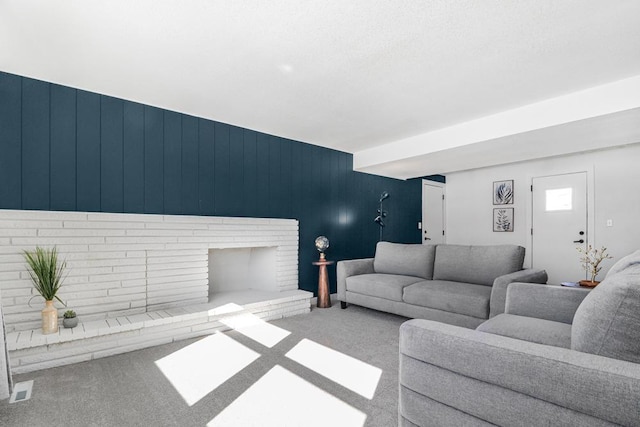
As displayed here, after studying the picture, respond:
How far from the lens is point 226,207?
3938mm

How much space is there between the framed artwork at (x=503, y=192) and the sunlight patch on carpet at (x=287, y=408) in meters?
5.23

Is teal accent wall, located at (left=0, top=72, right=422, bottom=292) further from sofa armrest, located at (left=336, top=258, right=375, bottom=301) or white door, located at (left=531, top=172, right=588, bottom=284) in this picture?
white door, located at (left=531, top=172, right=588, bottom=284)

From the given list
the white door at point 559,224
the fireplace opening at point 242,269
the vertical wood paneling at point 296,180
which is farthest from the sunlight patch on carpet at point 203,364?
the white door at point 559,224

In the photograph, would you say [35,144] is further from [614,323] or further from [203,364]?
[614,323]

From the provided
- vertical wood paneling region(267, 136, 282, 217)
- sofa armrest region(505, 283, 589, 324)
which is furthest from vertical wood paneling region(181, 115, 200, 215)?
sofa armrest region(505, 283, 589, 324)

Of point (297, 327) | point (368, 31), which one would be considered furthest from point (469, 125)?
point (297, 327)

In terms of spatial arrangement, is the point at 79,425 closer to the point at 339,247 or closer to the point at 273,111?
the point at 273,111

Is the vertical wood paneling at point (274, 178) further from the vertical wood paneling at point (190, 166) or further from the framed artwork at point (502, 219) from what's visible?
the framed artwork at point (502, 219)

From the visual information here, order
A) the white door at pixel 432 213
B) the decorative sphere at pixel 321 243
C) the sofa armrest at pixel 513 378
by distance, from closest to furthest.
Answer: the sofa armrest at pixel 513 378, the decorative sphere at pixel 321 243, the white door at pixel 432 213

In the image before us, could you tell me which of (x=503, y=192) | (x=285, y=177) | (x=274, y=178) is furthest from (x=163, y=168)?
(x=503, y=192)

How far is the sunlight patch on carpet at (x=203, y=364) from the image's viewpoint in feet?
7.13

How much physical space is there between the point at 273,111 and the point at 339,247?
2.34m

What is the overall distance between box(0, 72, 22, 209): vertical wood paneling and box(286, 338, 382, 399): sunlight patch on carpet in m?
2.62

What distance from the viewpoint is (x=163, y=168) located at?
11.4 ft
